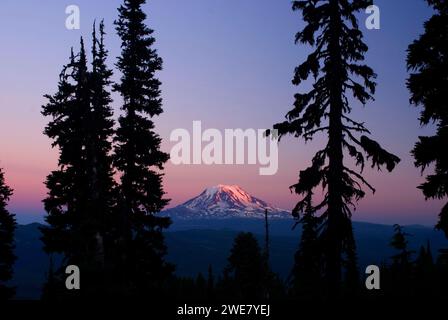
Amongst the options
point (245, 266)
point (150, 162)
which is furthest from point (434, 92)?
point (245, 266)

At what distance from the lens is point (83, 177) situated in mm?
23266

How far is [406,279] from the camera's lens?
164 feet

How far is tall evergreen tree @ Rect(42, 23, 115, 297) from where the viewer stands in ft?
61.3

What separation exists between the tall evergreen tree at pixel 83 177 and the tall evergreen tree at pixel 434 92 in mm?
12637

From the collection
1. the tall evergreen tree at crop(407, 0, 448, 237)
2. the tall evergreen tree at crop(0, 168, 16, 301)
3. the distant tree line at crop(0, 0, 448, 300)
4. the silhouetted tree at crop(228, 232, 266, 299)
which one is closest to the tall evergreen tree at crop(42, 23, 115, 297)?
the distant tree line at crop(0, 0, 448, 300)

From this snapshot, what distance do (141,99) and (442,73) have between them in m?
15.4

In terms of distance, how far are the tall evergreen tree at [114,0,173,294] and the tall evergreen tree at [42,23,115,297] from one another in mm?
1247

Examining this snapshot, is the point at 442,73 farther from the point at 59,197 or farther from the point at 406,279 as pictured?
the point at 406,279

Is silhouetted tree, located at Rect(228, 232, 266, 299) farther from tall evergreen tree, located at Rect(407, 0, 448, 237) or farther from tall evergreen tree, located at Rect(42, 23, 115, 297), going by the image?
tall evergreen tree, located at Rect(407, 0, 448, 237)

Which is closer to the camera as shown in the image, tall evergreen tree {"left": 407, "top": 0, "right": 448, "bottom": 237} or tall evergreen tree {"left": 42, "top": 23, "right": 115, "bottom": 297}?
tall evergreen tree {"left": 407, "top": 0, "right": 448, "bottom": 237}

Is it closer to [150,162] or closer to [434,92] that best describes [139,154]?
[150,162]

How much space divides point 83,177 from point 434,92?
1747 centimetres

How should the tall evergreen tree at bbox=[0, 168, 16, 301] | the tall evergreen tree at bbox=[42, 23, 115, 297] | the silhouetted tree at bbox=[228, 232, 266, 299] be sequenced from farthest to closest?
the silhouetted tree at bbox=[228, 232, 266, 299]
the tall evergreen tree at bbox=[0, 168, 16, 301]
the tall evergreen tree at bbox=[42, 23, 115, 297]
